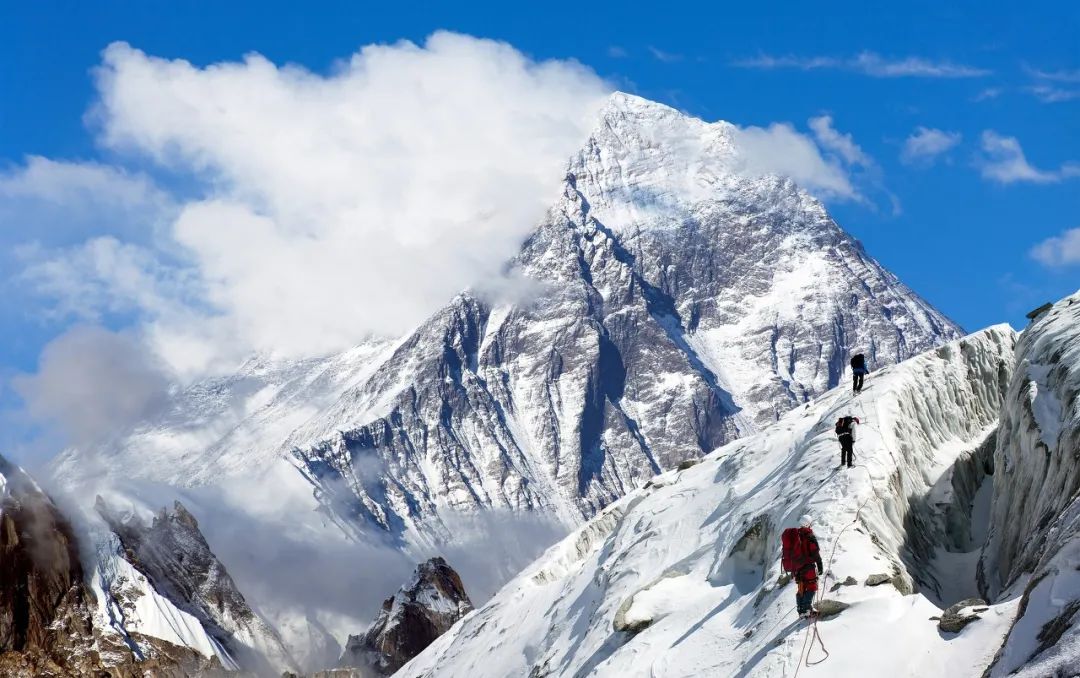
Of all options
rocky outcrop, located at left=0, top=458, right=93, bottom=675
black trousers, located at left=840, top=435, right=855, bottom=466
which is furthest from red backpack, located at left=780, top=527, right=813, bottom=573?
rocky outcrop, located at left=0, top=458, right=93, bottom=675

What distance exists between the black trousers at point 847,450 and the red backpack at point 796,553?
954 cm

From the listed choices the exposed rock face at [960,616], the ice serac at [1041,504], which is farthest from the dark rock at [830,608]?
the ice serac at [1041,504]

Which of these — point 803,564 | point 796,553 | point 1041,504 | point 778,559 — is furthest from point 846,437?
point 803,564

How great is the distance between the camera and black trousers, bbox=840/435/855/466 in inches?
1737

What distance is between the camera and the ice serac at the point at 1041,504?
2627cm

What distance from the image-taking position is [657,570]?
52688 millimetres

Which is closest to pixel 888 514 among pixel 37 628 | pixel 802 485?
pixel 802 485

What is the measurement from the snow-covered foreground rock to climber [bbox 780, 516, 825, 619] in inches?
29.2

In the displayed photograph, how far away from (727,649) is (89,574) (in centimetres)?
12594

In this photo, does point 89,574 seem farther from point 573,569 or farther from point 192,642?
point 573,569

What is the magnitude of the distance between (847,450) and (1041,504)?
7483 millimetres

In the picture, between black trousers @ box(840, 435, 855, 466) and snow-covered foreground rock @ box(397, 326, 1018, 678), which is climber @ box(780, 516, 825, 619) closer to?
snow-covered foreground rock @ box(397, 326, 1018, 678)

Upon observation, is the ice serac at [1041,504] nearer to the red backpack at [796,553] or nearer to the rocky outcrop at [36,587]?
the red backpack at [796,553]

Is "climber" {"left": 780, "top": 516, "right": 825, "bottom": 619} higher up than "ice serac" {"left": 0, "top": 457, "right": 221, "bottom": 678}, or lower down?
lower down
